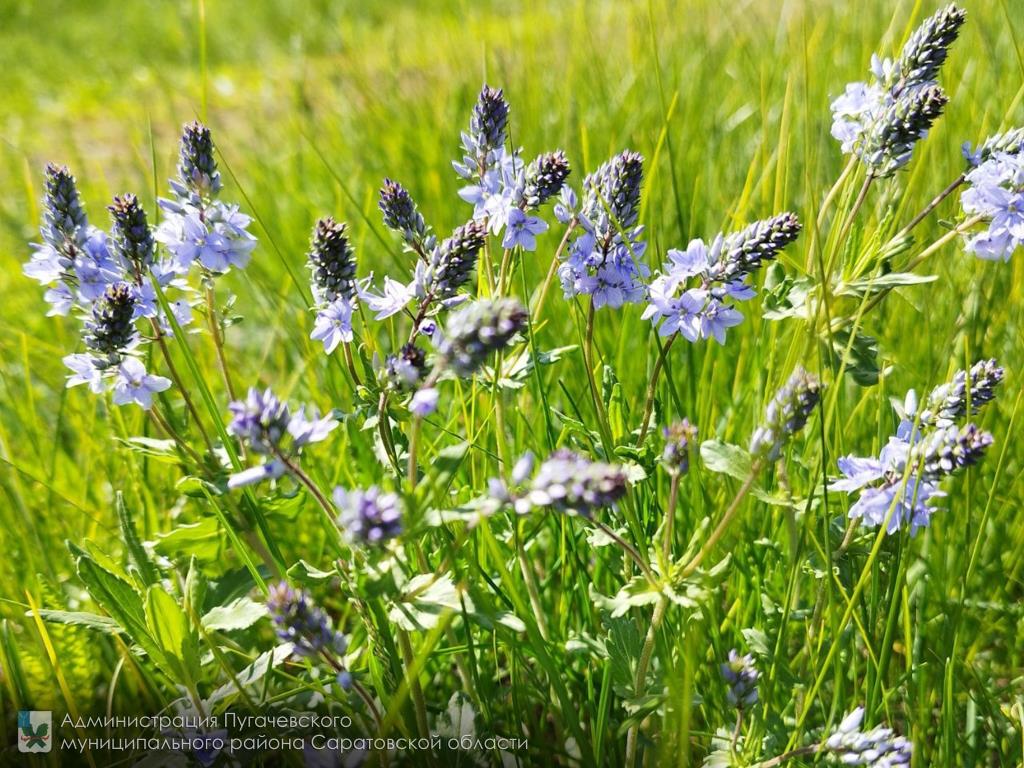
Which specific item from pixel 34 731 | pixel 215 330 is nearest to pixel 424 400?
pixel 215 330

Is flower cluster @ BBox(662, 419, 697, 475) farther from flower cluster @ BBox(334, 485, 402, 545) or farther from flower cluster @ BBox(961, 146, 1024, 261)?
flower cluster @ BBox(961, 146, 1024, 261)

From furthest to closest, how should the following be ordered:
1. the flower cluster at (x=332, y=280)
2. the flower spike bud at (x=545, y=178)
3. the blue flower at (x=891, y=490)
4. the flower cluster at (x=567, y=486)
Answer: the flower spike bud at (x=545, y=178) → the flower cluster at (x=332, y=280) → the blue flower at (x=891, y=490) → the flower cluster at (x=567, y=486)

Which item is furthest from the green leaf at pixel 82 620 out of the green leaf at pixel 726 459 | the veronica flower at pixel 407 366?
the green leaf at pixel 726 459

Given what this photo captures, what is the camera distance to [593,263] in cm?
163

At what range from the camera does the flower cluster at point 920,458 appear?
135 centimetres

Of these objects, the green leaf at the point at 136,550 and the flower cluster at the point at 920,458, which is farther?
the green leaf at the point at 136,550

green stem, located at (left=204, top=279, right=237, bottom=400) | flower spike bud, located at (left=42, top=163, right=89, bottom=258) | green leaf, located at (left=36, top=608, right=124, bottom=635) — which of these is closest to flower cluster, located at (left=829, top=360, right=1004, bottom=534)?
green stem, located at (left=204, top=279, right=237, bottom=400)

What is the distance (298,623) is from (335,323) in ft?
1.75

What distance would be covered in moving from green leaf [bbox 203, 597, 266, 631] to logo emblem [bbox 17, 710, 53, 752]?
40 centimetres

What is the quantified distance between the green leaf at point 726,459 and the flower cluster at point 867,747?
1.41 feet

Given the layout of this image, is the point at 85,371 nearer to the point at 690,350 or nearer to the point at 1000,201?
the point at 690,350

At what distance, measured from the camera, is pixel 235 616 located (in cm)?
172

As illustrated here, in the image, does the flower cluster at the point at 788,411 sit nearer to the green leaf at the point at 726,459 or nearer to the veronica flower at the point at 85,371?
the green leaf at the point at 726,459

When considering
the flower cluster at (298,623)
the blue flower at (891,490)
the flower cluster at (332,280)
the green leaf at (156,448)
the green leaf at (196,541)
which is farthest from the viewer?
the green leaf at (196,541)
